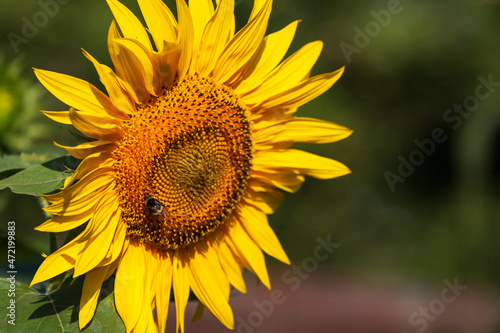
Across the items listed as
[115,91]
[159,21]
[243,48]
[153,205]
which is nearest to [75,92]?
[115,91]

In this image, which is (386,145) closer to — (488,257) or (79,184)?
(488,257)

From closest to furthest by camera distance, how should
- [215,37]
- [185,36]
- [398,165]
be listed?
[185,36] < [215,37] < [398,165]

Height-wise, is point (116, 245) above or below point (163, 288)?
above

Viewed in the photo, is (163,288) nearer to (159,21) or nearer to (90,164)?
(90,164)

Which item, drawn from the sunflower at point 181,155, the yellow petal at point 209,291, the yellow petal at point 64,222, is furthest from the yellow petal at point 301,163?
the yellow petal at point 64,222

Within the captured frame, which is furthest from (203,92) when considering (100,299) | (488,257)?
(488,257)

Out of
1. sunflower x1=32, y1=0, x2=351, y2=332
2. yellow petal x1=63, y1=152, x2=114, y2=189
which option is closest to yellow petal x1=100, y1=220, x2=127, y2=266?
sunflower x1=32, y1=0, x2=351, y2=332

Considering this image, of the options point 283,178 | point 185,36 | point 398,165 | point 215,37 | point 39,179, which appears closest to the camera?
point 39,179

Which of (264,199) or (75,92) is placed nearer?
(75,92)
